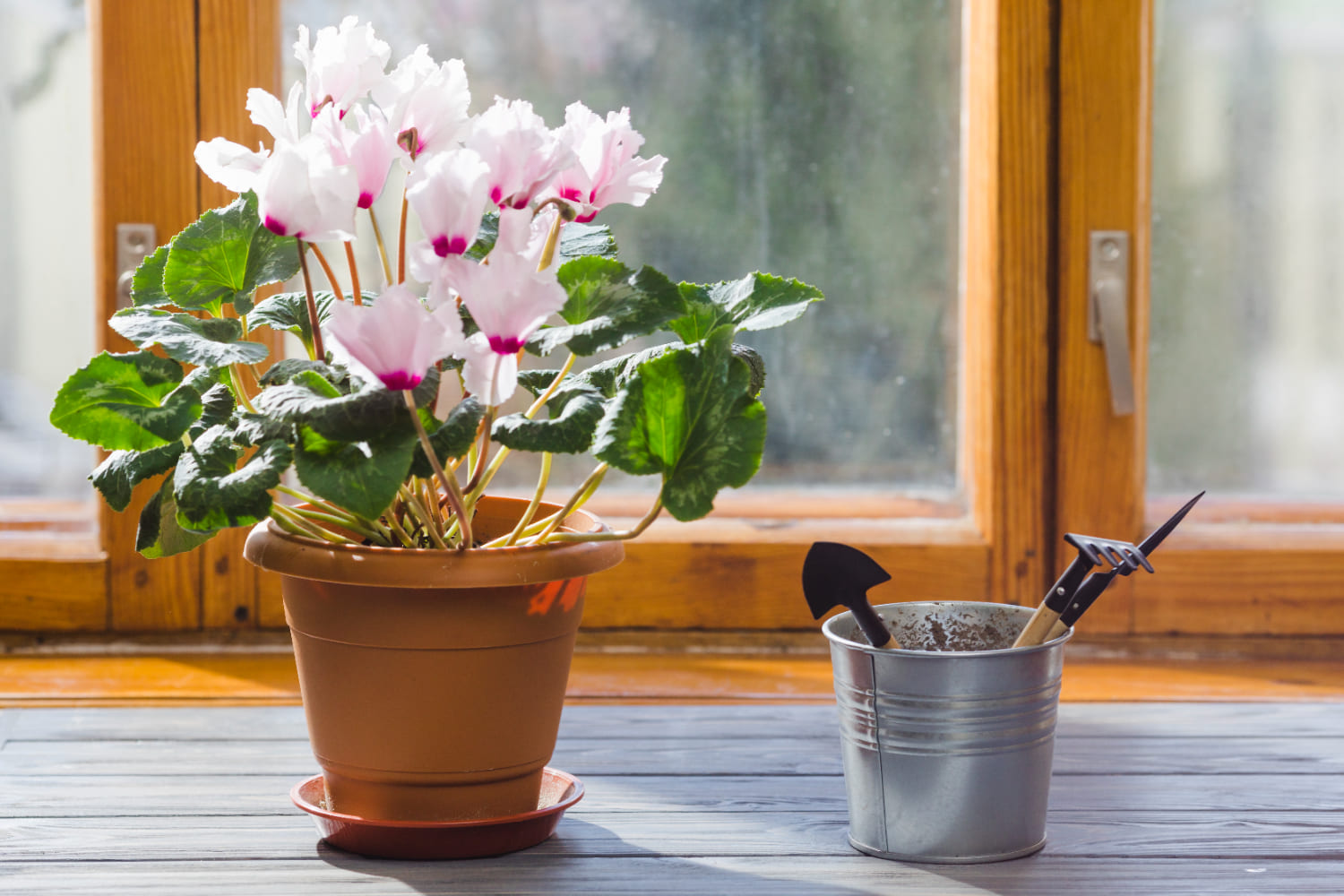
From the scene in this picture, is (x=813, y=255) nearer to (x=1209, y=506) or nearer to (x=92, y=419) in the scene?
(x=1209, y=506)

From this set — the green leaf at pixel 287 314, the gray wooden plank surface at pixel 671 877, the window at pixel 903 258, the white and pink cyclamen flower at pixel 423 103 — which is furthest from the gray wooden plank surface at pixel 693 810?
the white and pink cyclamen flower at pixel 423 103

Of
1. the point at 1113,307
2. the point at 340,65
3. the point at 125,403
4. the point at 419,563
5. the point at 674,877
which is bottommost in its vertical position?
the point at 674,877

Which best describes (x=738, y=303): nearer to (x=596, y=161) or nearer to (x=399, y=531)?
(x=596, y=161)

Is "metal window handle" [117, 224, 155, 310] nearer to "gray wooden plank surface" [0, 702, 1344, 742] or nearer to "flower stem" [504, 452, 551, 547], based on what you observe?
"gray wooden plank surface" [0, 702, 1344, 742]

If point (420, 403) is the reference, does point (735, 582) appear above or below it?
below

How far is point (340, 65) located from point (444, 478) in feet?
0.88

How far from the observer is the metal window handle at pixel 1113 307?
A: 1.42 m

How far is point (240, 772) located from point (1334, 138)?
138cm

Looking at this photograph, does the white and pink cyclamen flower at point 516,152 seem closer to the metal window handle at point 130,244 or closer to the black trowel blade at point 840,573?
the black trowel blade at point 840,573

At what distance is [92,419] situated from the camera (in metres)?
0.82

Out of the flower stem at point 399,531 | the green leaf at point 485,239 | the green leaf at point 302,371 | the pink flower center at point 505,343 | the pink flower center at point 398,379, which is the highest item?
the green leaf at point 485,239

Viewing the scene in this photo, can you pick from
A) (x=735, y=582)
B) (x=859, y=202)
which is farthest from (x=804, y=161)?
(x=735, y=582)

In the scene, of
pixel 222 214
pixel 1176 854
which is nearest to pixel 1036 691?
pixel 1176 854

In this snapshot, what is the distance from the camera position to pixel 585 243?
2.93 feet
